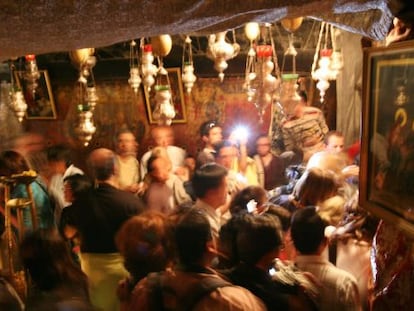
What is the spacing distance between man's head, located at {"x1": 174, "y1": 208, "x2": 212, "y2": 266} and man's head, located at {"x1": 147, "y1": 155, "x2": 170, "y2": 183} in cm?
113

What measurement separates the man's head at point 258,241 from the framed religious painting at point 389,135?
0.39m

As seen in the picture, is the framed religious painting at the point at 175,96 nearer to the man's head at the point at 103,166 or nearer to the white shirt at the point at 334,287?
the man's head at the point at 103,166

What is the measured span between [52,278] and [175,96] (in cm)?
365

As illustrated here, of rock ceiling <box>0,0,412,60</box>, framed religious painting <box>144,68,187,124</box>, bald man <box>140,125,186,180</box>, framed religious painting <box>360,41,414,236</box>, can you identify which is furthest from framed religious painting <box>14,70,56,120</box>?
framed religious painting <box>360,41,414,236</box>

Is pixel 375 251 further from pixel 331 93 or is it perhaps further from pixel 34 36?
pixel 331 93

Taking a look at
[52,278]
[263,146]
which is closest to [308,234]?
[52,278]

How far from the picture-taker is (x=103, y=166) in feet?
8.27

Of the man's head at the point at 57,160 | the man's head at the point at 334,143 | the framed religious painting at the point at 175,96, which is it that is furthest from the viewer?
the framed religious painting at the point at 175,96

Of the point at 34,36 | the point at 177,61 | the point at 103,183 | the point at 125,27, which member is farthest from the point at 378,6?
the point at 177,61

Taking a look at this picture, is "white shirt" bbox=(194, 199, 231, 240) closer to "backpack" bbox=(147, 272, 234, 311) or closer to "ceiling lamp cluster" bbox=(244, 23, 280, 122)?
"backpack" bbox=(147, 272, 234, 311)

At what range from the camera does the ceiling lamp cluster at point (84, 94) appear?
3281 mm

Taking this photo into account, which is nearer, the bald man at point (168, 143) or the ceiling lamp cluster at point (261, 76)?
the ceiling lamp cluster at point (261, 76)

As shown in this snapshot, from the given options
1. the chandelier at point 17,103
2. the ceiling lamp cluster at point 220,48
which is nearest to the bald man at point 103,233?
the ceiling lamp cluster at point 220,48

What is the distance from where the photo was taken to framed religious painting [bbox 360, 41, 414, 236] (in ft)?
4.75
